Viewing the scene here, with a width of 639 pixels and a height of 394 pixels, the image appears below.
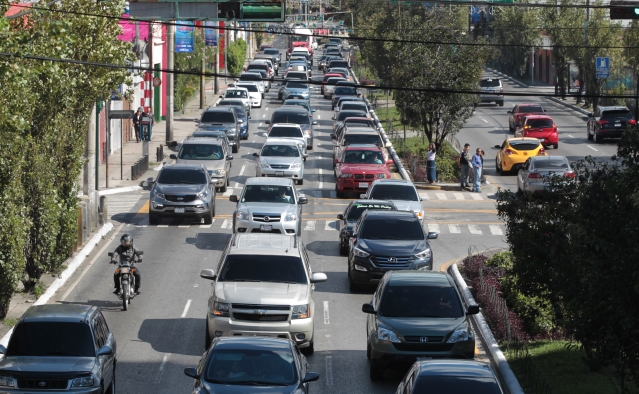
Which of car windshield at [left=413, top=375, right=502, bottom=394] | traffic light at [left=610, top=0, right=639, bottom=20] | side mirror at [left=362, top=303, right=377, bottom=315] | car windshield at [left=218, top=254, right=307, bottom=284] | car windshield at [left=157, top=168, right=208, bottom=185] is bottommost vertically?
side mirror at [left=362, top=303, right=377, bottom=315]

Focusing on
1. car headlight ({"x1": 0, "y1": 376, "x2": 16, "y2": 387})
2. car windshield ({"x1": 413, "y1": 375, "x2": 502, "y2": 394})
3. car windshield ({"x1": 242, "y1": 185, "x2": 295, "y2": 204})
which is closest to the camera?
car windshield ({"x1": 413, "y1": 375, "x2": 502, "y2": 394})

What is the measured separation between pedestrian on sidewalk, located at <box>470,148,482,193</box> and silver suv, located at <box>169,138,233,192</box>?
357 inches

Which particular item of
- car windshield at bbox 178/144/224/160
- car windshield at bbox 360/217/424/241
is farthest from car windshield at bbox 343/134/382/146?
→ car windshield at bbox 360/217/424/241

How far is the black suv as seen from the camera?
23047 millimetres

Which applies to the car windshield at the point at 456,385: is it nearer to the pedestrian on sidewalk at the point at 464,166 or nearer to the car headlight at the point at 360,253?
the car headlight at the point at 360,253

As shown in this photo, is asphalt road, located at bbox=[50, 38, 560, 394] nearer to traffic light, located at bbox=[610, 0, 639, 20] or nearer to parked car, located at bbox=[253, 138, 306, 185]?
parked car, located at bbox=[253, 138, 306, 185]

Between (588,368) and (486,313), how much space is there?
166 inches

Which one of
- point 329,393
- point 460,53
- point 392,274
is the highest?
point 460,53

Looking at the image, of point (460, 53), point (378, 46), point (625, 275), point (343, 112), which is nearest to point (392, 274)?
point (625, 275)

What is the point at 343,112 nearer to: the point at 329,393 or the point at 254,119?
the point at 254,119

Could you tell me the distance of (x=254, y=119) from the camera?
212ft

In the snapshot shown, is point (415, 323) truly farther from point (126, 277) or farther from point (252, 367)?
point (126, 277)

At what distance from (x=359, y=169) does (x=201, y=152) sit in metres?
5.65

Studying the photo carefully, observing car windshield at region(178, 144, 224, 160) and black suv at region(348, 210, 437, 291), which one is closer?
black suv at region(348, 210, 437, 291)
